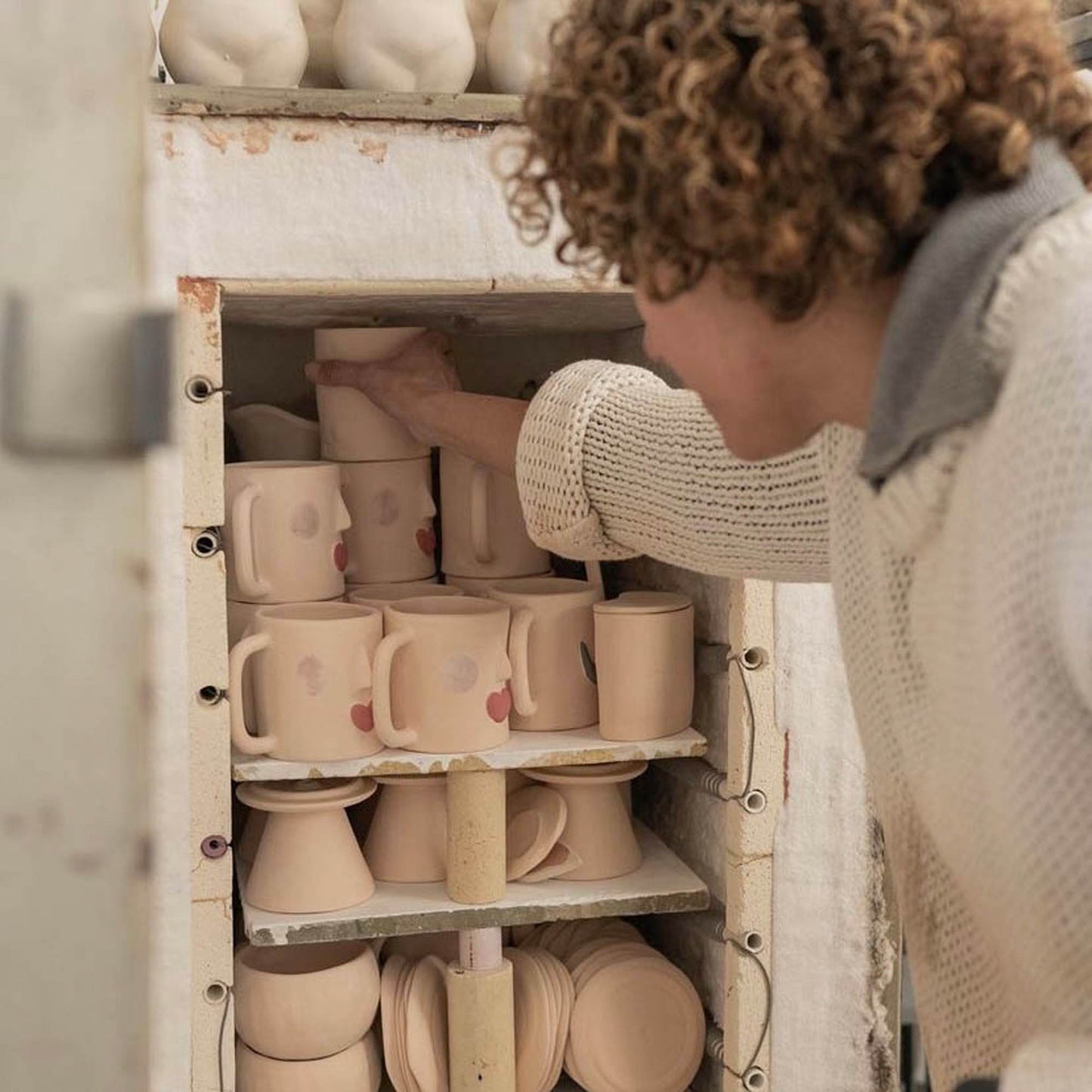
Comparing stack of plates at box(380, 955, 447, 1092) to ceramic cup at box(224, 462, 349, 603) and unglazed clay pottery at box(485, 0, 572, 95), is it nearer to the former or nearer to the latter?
ceramic cup at box(224, 462, 349, 603)

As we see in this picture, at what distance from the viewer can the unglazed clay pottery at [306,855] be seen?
56.2 inches

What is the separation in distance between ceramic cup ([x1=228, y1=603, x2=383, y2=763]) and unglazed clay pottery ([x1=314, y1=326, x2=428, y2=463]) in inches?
9.3

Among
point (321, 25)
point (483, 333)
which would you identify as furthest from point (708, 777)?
point (321, 25)

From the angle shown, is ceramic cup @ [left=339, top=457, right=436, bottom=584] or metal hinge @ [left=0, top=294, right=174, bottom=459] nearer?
metal hinge @ [left=0, top=294, right=174, bottom=459]

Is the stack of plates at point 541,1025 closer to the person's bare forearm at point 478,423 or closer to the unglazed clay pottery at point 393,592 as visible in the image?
the unglazed clay pottery at point 393,592

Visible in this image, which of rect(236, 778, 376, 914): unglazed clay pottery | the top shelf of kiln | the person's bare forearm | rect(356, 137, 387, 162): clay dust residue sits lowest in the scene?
rect(236, 778, 376, 914): unglazed clay pottery

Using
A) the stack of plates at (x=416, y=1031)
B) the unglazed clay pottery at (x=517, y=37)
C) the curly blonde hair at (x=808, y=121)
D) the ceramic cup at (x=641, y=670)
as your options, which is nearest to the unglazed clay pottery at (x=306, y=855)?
the stack of plates at (x=416, y=1031)

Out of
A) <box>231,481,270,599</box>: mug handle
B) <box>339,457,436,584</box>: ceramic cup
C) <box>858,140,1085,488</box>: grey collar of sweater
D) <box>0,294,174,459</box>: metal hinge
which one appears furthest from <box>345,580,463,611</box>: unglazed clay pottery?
<box>0,294,174,459</box>: metal hinge

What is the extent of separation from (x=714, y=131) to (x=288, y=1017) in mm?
1027

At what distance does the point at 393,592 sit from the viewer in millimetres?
1584

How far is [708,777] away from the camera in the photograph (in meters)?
1.53

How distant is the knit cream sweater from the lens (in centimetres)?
67

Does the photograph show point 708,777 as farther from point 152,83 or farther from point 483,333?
point 152,83

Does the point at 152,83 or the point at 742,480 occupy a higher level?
the point at 152,83
